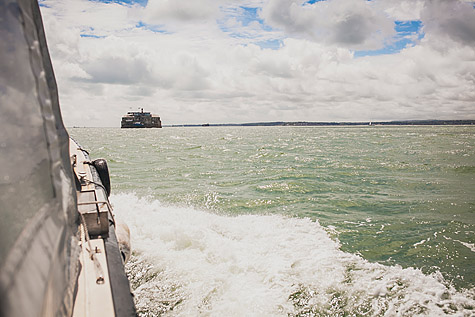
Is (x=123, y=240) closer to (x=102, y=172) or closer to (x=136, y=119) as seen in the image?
(x=102, y=172)

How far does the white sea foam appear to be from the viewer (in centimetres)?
396

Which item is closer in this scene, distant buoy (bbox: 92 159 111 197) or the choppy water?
the choppy water

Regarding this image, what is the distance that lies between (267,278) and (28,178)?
4.17m

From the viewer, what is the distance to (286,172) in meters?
13.7

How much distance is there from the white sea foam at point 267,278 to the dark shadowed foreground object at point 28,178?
3158mm

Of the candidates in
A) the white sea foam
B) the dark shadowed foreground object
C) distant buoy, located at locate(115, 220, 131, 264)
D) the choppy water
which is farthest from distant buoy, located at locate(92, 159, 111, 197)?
the dark shadowed foreground object

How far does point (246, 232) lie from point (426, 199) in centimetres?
591

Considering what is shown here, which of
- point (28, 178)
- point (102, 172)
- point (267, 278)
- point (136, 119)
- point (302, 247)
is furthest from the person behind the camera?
point (136, 119)

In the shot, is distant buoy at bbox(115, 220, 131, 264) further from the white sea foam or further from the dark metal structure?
the dark metal structure

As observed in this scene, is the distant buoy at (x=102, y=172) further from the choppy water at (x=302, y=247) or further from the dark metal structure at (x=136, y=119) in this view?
the dark metal structure at (x=136, y=119)

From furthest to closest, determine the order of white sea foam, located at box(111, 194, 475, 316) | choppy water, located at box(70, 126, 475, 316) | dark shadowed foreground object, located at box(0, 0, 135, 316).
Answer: choppy water, located at box(70, 126, 475, 316)
white sea foam, located at box(111, 194, 475, 316)
dark shadowed foreground object, located at box(0, 0, 135, 316)

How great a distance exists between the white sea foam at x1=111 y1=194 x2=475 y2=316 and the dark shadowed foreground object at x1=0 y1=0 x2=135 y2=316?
3158mm

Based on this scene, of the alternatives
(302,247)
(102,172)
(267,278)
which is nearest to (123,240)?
(267,278)

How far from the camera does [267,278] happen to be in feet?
15.2
